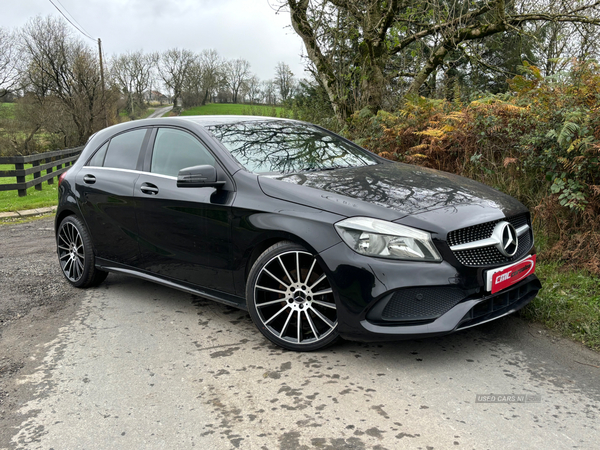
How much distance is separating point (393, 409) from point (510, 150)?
4046 millimetres

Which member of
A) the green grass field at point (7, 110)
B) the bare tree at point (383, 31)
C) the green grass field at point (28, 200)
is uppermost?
the bare tree at point (383, 31)

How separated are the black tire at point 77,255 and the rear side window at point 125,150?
752mm

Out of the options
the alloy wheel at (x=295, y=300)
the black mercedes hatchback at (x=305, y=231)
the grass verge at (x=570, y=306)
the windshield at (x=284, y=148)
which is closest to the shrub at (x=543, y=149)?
the grass verge at (x=570, y=306)

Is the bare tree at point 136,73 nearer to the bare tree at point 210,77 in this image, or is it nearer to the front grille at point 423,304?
the bare tree at point 210,77

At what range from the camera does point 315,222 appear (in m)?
3.31

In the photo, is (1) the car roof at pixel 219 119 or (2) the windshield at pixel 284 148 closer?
(2) the windshield at pixel 284 148

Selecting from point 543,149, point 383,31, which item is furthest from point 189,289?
point 383,31

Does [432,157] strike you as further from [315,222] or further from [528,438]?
[528,438]

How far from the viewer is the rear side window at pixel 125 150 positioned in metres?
4.77

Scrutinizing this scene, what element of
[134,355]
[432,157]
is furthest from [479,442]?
[432,157]

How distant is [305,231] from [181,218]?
4.03 ft

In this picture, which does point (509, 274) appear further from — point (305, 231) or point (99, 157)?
point (99, 157)

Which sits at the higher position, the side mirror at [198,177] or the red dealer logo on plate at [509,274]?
the side mirror at [198,177]

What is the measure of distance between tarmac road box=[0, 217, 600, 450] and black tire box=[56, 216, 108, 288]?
1.13 m
